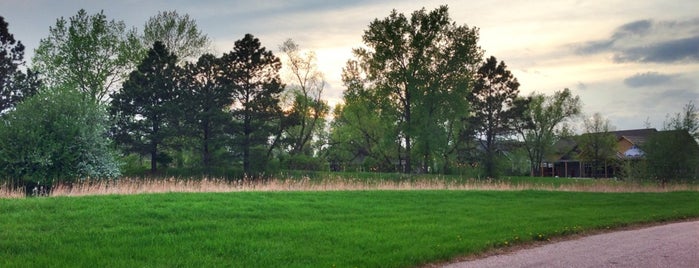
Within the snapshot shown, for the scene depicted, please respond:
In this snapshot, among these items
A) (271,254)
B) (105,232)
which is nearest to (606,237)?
(271,254)

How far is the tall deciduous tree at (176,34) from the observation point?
5106 centimetres

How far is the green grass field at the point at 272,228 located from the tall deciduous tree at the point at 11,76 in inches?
1367

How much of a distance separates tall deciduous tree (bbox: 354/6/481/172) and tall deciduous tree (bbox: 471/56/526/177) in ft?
18.4

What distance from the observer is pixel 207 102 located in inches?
1727

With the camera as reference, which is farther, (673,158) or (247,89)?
(247,89)

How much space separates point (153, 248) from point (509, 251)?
707 centimetres

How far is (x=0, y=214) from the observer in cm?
1152

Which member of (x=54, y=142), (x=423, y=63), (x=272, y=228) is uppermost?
(x=423, y=63)

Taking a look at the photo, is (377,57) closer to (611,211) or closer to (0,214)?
(611,211)

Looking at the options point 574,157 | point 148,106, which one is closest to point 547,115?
point 574,157

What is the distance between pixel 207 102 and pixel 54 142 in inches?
696

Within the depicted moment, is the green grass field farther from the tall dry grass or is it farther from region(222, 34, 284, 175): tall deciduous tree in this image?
region(222, 34, 284, 175): tall deciduous tree

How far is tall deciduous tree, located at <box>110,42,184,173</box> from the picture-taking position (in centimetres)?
4234

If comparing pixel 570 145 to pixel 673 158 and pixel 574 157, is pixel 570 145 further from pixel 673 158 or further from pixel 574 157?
pixel 673 158
